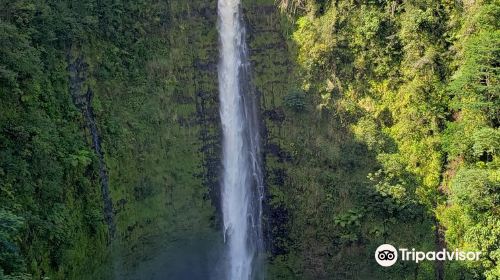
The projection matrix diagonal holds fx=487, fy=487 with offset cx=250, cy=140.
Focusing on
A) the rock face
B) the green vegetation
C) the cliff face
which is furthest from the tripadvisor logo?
the rock face

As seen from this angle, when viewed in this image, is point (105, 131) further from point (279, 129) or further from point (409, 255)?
point (409, 255)

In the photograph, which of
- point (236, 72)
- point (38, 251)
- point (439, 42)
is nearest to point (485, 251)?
point (439, 42)

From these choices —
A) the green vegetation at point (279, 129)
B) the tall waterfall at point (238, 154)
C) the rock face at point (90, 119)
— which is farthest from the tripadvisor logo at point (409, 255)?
the rock face at point (90, 119)

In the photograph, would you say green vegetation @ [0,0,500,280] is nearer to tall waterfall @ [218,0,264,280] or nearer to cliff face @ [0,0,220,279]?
cliff face @ [0,0,220,279]

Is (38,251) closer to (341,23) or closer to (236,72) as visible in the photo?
(236,72)

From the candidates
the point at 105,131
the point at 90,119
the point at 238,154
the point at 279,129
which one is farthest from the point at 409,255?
the point at 90,119

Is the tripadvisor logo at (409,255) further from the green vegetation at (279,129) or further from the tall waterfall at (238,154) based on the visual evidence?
the tall waterfall at (238,154)
